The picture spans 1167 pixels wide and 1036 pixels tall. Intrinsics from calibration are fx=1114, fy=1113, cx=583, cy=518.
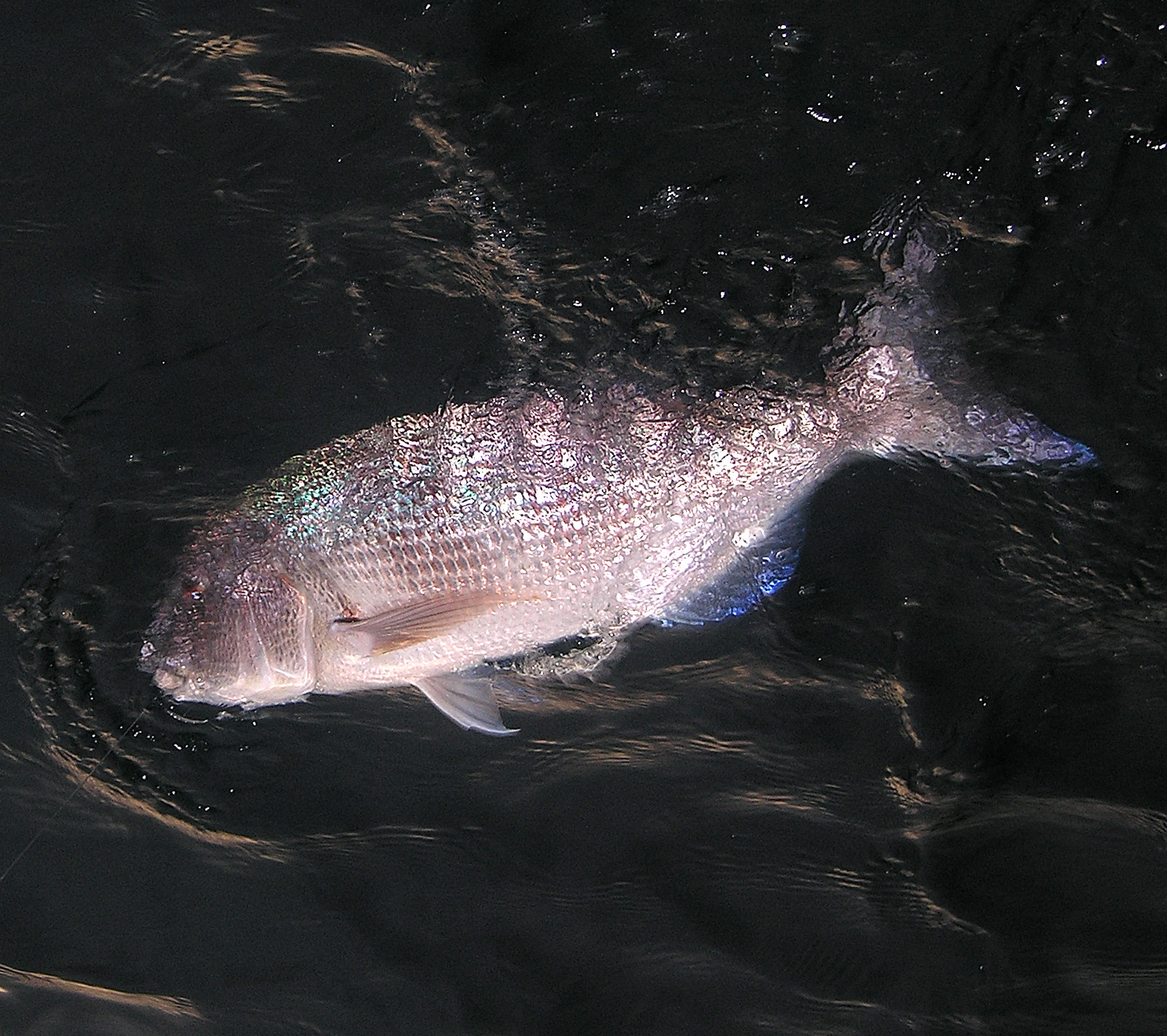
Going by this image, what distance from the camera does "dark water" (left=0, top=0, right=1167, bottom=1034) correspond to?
155 inches

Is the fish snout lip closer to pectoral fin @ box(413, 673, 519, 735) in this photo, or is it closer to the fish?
the fish

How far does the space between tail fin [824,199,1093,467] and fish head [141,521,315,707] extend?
2.06 m

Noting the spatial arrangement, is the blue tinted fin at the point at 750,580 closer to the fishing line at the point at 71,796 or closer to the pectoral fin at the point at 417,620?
the pectoral fin at the point at 417,620

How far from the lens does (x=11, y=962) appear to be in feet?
13.1

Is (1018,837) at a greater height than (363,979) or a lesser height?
greater

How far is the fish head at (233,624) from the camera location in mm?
3791

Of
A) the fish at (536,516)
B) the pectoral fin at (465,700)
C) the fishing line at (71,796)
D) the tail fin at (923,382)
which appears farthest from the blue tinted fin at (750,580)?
the fishing line at (71,796)

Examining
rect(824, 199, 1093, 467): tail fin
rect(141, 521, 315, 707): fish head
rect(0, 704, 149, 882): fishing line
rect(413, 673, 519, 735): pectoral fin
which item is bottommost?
rect(0, 704, 149, 882): fishing line

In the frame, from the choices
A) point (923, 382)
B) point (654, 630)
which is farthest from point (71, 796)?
point (923, 382)

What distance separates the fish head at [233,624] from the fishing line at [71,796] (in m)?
0.32

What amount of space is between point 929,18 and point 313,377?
270cm

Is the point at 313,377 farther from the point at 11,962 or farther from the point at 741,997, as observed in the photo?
the point at 741,997

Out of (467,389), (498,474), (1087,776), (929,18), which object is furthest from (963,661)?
(929,18)

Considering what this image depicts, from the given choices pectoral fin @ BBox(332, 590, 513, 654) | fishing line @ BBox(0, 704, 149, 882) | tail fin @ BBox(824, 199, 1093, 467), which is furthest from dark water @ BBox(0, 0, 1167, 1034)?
pectoral fin @ BBox(332, 590, 513, 654)
